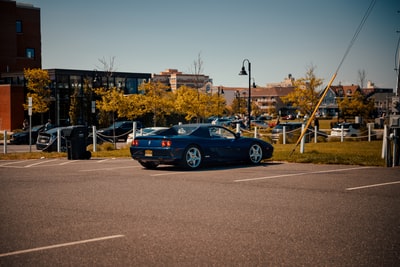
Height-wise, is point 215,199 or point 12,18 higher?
point 12,18

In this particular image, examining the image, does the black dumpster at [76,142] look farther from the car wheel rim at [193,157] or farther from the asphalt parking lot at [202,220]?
the car wheel rim at [193,157]

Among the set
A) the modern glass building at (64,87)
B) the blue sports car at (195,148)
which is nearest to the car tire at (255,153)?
the blue sports car at (195,148)

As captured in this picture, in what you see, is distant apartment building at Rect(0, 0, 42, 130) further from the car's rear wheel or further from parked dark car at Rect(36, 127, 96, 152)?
the car's rear wheel

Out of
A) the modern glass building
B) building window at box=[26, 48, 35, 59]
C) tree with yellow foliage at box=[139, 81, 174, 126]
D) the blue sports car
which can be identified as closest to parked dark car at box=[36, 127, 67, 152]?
the blue sports car

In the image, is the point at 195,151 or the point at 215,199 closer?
the point at 215,199

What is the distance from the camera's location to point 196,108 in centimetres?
4441

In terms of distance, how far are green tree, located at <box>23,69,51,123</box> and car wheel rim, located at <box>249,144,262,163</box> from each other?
129 feet

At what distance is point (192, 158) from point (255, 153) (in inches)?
91.8

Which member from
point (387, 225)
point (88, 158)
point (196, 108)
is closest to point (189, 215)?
point (387, 225)

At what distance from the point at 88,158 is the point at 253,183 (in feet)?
31.2

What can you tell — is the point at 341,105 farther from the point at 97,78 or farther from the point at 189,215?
the point at 189,215

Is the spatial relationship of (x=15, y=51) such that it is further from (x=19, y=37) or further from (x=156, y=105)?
(x=156, y=105)

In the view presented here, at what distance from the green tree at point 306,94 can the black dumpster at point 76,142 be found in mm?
49104

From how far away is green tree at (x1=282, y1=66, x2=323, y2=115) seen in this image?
6425cm
